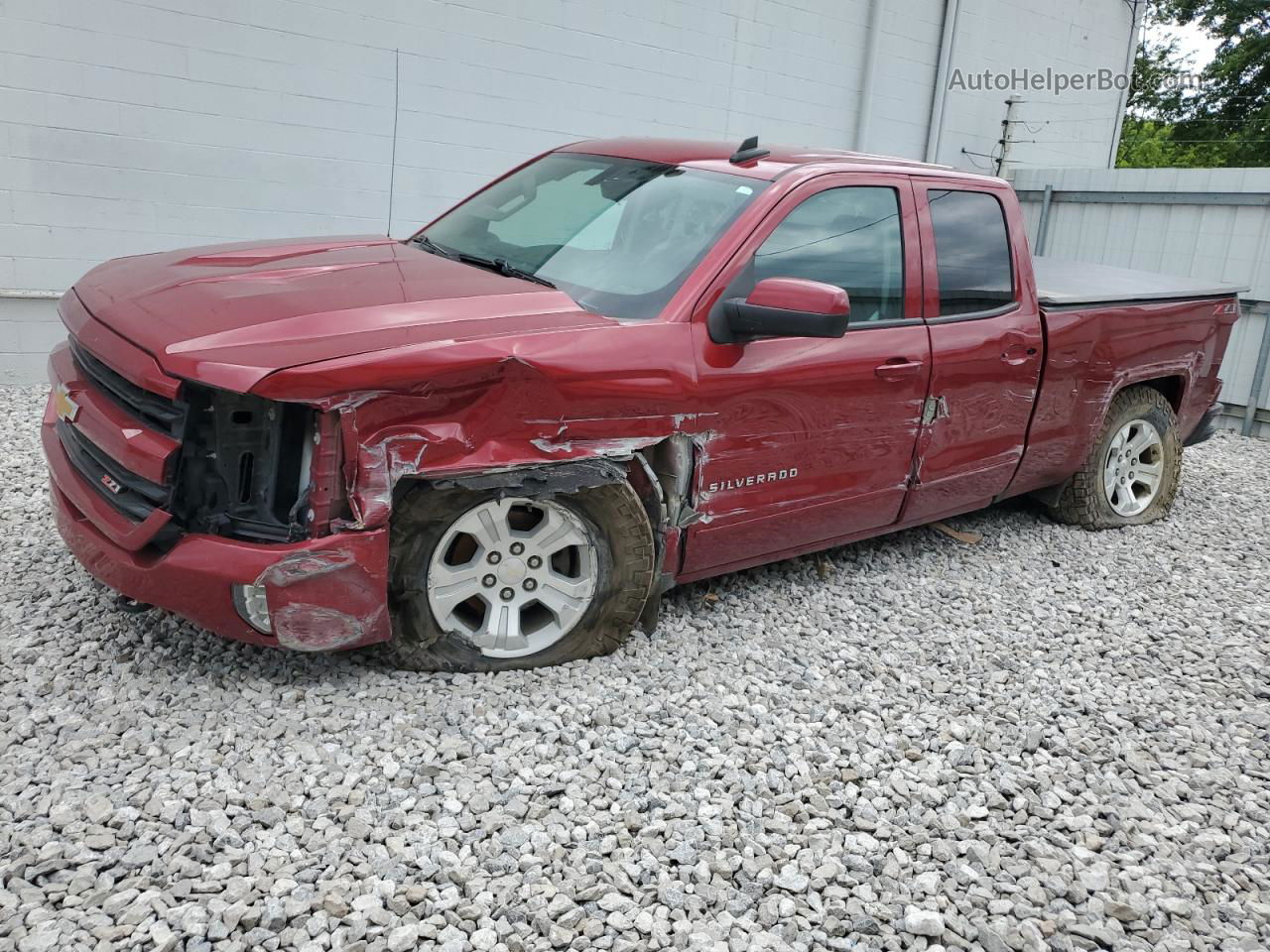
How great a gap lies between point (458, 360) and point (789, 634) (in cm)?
181

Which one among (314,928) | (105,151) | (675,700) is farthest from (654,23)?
(314,928)

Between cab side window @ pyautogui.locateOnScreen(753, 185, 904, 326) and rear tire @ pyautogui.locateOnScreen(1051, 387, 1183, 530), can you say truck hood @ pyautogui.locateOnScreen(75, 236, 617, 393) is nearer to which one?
cab side window @ pyautogui.locateOnScreen(753, 185, 904, 326)

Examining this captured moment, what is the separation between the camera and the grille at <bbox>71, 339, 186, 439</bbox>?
2.88 meters

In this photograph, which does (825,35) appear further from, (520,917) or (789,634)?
(520,917)

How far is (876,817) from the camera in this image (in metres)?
2.89

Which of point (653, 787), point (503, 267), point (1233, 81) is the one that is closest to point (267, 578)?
point (653, 787)

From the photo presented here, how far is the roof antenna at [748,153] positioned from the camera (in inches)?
161

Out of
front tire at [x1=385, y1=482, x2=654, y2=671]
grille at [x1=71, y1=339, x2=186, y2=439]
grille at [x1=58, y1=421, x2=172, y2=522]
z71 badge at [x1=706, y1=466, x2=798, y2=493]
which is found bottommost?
front tire at [x1=385, y1=482, x2=654, y2=671]

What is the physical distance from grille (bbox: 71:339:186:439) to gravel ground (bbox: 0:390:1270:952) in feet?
2.75

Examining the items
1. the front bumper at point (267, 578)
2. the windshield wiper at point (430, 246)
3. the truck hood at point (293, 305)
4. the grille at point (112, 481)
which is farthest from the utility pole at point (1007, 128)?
the grille at point (112, 481)

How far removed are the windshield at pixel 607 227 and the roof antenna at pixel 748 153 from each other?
0.16 metres

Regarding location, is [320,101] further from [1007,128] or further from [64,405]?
[1007,128]

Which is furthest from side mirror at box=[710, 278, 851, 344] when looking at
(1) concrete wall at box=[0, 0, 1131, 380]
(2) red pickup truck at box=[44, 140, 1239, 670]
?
(1) concrete wall at box=[0, 0, 1131, 380]

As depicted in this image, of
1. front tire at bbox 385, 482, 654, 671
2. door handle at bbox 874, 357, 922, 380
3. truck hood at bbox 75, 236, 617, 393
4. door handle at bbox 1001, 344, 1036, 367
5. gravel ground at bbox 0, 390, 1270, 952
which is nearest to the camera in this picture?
gravel ground at bbox 0, 390, 1270, 952
